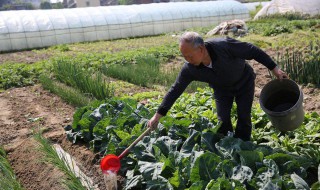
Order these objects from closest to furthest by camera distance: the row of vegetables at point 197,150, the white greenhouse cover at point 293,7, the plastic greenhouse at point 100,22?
1. the row of vegetables at point 197,150
2. the plastic greenhouse at point 100,22
3. the white greenhouse cover at point 293,7

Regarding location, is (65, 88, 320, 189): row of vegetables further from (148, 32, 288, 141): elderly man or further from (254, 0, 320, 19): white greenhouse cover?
(254, 0, 320, 19): white greenhouse cover

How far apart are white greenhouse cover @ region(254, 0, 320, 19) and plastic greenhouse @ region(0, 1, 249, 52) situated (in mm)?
2113

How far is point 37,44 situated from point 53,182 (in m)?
12.3

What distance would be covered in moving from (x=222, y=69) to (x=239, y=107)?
1.85ft

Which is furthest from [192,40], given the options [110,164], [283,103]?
[283,103]

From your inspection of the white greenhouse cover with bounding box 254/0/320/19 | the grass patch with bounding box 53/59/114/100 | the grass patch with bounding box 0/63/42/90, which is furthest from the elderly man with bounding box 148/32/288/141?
the white greenhouse cover with bounding box 254/0/320/19

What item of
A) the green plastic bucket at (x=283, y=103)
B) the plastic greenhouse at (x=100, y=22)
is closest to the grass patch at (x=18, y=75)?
the plastic greenhouse at (x=100, y=22)

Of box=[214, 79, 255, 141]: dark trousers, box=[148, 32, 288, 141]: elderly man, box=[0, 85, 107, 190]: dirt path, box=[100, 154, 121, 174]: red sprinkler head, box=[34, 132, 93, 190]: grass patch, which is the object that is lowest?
box=[0, 85, 107, 190]: dirt path

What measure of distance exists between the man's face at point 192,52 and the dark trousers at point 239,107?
0.69 meters

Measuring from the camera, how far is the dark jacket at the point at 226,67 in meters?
3.12

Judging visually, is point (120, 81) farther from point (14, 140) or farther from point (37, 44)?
point (37, 44)

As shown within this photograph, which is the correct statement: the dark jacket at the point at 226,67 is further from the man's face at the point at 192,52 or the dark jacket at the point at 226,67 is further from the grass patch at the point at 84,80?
the grass patch at the point at 84,80

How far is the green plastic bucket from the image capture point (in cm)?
321

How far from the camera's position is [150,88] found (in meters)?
7.08
